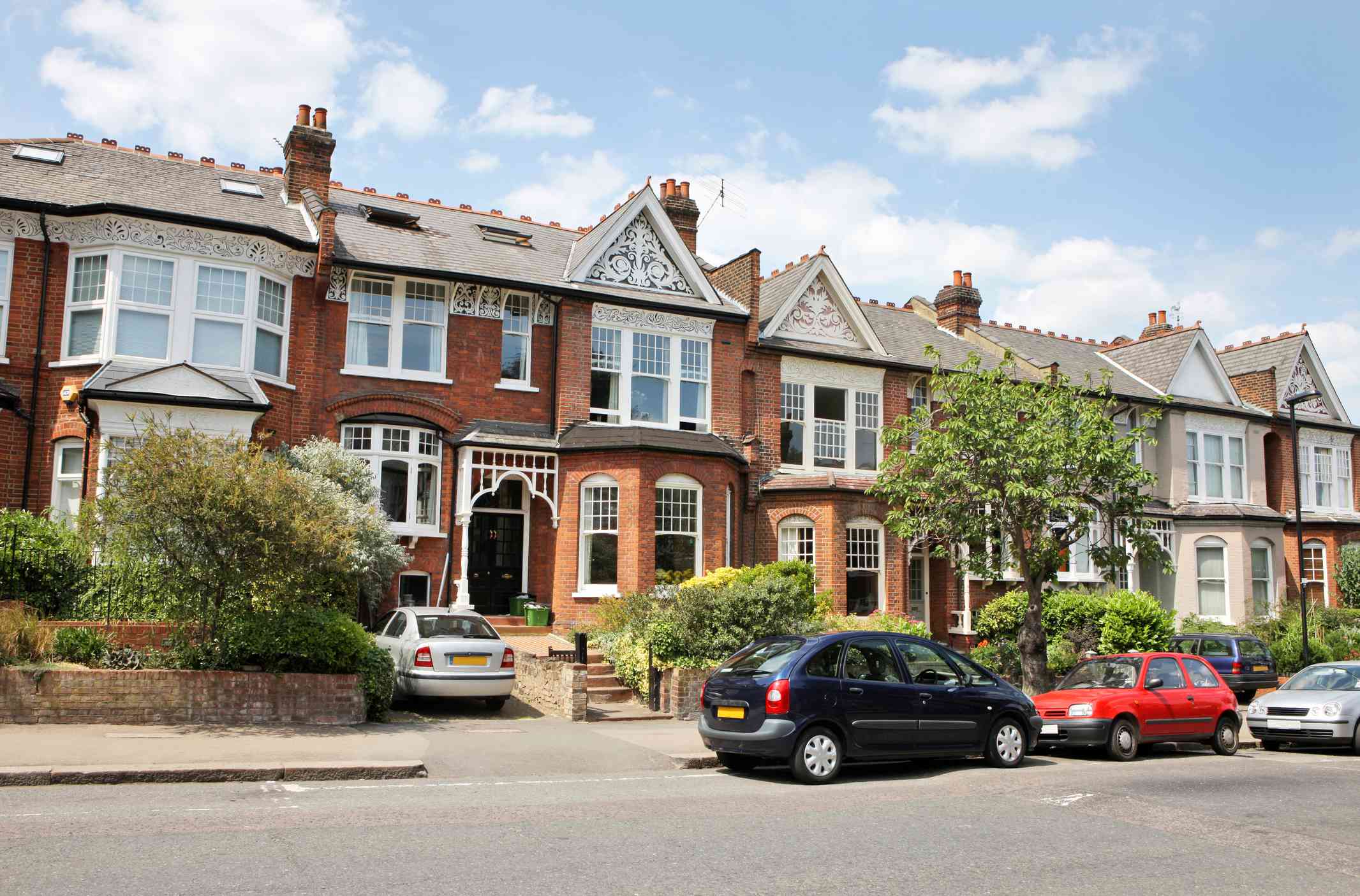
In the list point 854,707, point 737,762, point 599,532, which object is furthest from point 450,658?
point 599,532

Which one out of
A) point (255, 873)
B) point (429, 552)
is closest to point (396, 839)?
point (255, 873)

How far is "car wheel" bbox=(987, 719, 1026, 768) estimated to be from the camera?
12156mm

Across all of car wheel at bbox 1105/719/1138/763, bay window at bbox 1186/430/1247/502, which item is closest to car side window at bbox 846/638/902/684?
car wheel at bbox 1105/719/1138/763

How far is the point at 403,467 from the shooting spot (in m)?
21.0

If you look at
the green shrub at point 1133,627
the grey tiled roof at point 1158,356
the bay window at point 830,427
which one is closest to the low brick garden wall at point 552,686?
the bay window at point 830,427

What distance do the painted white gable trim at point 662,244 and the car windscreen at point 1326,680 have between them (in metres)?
13.4

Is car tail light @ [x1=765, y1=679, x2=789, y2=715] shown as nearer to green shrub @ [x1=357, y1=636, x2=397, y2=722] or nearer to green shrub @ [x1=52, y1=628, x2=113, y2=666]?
green shrub @ [x1=357, y1=636, x2=397, y2=722]

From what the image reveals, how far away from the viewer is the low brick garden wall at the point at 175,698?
477 inches

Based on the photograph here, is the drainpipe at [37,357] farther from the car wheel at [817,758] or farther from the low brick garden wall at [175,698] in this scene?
the car wheel at [817,758]

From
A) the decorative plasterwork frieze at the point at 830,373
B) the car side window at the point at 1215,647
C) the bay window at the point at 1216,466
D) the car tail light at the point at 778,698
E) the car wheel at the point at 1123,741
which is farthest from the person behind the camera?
the bay window at the point at 1216,466

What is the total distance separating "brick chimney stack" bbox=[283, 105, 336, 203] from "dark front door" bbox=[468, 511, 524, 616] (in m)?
7.80

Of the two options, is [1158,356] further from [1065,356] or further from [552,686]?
[552,686]

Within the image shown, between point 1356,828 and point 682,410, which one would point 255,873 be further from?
point 682,410

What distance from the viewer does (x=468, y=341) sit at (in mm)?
21984
